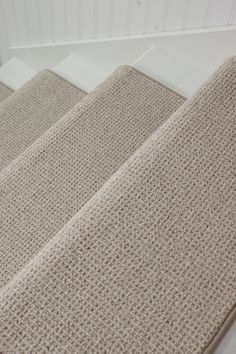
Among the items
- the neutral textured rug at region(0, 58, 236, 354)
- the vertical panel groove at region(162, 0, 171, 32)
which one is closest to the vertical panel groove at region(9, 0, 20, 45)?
the vertical panel groove at region(162, 0, 171, 32)

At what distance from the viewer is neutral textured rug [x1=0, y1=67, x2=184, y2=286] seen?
41.0 inches

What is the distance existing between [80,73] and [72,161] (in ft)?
2.18

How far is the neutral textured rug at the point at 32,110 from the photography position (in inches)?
53.8

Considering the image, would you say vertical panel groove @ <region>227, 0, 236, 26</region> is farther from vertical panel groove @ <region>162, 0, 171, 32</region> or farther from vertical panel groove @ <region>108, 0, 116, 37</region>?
vertical panel groove @ <region>108, 0, 116, 37</region>

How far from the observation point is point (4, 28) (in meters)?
2.17

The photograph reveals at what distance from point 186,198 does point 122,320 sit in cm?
30

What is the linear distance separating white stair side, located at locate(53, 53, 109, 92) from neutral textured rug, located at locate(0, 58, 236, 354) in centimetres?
77

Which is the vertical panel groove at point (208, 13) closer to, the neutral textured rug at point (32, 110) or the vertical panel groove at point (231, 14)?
the vertical panel groove at point (231, 14)

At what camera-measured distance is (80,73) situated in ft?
5.51

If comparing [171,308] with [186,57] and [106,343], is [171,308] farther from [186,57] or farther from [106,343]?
[186,57]

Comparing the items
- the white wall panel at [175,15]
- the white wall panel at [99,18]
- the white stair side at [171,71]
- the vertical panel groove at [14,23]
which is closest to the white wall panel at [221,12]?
the white wall panel at [99,18]

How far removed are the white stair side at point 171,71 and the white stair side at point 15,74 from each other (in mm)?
755

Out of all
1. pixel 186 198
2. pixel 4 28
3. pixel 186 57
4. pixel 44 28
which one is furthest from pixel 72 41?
pixel 186 198

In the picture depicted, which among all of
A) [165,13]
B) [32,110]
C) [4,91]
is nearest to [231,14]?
[165,13]
